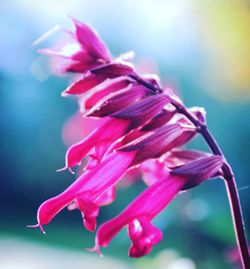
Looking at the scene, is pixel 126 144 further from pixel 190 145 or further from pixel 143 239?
pixel 190 145

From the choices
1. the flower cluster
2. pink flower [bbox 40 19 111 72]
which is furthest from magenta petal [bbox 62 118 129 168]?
pink flower [bbox 40 19 111 72]

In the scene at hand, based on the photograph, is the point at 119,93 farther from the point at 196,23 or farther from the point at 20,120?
the point at 20,120

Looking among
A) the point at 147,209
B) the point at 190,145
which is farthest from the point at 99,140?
the point at 190,145

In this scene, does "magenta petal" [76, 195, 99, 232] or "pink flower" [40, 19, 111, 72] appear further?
"pink flower" [40, 19, 111, 72]

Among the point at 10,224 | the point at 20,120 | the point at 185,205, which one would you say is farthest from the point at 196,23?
the point at 10,224

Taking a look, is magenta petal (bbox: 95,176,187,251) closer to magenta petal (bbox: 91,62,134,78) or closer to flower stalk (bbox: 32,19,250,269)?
flower stalk (bbox: 32,19,250,269)

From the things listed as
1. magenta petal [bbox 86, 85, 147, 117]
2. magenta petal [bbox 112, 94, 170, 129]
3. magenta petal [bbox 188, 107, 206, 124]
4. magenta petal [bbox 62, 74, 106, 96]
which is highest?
magenta petal [bbox 62, 74, 106, 96]
